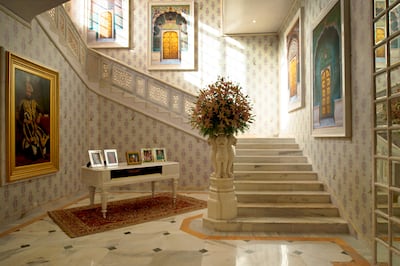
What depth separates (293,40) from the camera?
24.1 feet

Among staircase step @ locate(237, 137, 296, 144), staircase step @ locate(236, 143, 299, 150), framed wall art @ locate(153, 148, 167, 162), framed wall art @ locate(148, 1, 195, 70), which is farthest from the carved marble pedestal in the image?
framed wall art @ locate(148, 1, 195, 70)

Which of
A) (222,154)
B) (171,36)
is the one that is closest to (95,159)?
(222,154)

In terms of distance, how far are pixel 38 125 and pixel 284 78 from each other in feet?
22.1

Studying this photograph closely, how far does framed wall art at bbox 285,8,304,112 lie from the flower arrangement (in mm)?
2531

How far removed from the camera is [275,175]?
232 inches

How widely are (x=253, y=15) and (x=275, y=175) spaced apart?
479cm

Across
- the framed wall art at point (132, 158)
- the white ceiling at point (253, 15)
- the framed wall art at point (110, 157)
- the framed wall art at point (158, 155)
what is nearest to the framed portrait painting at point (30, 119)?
the framed wall art at point (110, 157)

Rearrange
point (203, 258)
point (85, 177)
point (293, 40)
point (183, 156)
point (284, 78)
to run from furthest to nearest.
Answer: point (284, 78), point (183, 156), point (293, 40), point (85, 177), point (203, 258)

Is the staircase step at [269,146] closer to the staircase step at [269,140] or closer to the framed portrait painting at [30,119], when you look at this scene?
the staircase step at [269,140]

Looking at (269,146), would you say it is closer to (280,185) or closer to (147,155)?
(280,185)

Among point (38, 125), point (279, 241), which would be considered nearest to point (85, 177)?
point (38, 125)

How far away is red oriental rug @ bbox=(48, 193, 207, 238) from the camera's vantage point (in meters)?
4.71

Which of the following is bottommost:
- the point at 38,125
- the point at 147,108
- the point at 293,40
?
the point at 38,125

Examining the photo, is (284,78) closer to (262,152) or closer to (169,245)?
(262,152)
